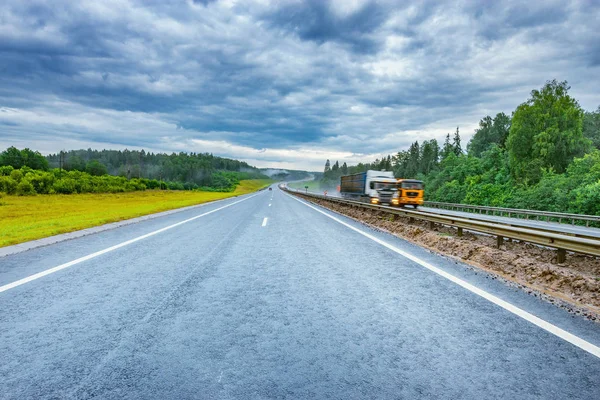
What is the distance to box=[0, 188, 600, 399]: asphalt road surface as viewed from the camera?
257 cm

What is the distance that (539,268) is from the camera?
630 centimetres

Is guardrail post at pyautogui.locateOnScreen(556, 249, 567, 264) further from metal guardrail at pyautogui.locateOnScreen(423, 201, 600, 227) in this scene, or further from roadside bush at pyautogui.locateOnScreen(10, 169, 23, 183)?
roadside bush at pyautogui.locateOnScreen(10, 169, 23, 183)

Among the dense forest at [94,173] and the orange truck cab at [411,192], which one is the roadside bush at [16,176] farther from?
the orange truck cab at [411,192]

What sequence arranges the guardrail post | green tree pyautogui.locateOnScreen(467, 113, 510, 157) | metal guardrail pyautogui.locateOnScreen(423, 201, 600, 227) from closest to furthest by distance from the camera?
the guardrail post, metal guardrail pyautogui.locateOnScreen(423, 201, 600, 227), green tree pyautogui.locateOnScreen(467, 113, 510, 157)

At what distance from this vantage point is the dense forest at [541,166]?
30.8 m

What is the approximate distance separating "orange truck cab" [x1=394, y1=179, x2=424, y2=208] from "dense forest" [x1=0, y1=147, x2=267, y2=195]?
200 ft

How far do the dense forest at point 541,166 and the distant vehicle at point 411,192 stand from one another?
11.5 meters

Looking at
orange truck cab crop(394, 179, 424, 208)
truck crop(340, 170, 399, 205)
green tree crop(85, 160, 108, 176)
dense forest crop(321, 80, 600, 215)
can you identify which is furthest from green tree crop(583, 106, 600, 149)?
green tree crop(85, 160, 108, 176)

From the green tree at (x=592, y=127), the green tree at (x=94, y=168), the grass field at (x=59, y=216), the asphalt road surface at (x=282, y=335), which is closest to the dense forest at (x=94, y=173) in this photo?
the green tree at (x=94, y=168)

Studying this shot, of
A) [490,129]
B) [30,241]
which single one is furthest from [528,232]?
[490,129]

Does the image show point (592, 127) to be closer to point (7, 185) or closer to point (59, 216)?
point (59, 216)

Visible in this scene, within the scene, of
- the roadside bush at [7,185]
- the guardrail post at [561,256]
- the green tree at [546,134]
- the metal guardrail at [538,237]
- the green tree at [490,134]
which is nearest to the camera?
the metal guardrail at [538,237]

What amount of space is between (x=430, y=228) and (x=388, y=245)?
3769 millimetres

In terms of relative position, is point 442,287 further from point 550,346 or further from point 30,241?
point 30,241
